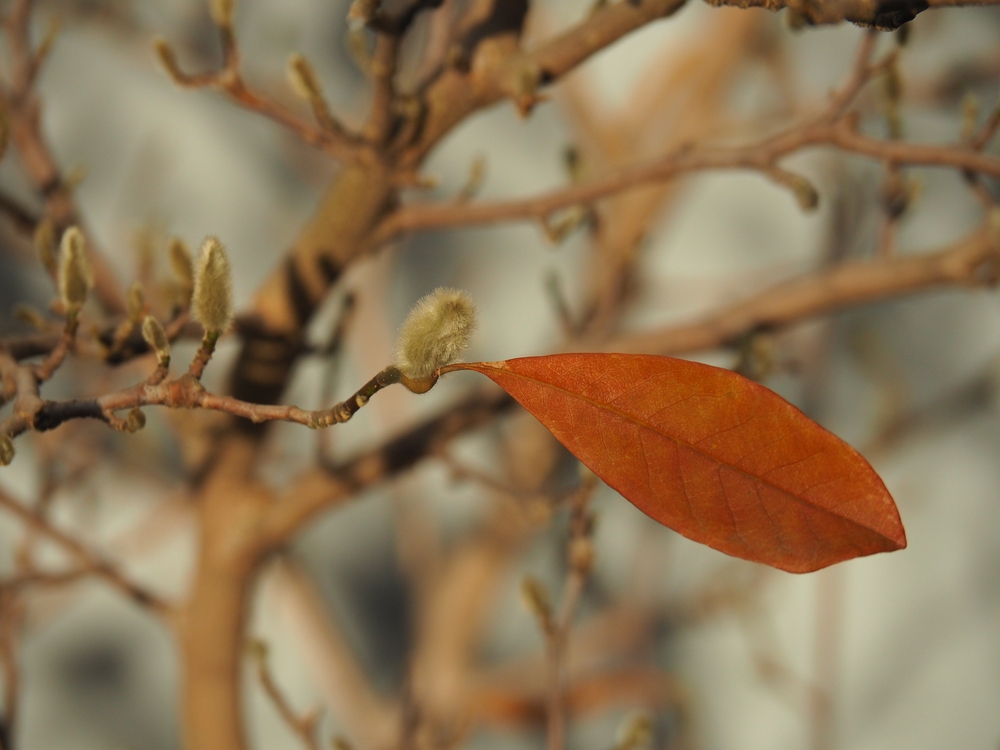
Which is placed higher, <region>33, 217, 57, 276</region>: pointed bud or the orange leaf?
<region>33, 217, 57, 276</region>: pointed bud

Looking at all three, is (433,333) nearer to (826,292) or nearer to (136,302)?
(136,302)

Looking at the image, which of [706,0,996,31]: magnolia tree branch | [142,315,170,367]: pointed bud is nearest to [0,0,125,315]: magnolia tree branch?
[142,315,170,367]: pointed bud

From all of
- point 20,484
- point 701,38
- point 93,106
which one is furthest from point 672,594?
point 93,106

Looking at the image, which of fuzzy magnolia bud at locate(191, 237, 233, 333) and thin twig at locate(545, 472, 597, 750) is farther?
thin twig at locate(545, 472, 597, 750)

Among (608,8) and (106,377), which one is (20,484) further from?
(608,8)

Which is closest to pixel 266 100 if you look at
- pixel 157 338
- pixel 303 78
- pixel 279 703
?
pixel 303 78

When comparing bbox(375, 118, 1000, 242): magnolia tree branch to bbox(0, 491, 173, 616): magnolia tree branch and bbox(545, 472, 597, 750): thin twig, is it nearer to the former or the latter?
bbox(545, 472, 597, 750): thin twig

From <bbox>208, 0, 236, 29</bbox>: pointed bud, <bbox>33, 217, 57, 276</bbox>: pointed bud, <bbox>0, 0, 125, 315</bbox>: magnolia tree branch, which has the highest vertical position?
<bbox>0, 0, 125, 315</bbox>: magnolia tree branch
